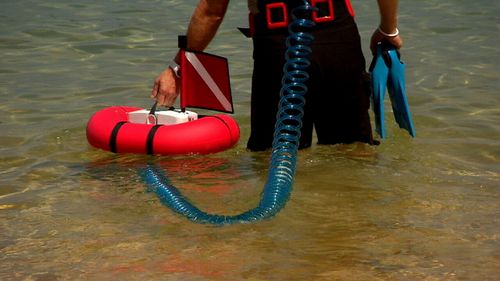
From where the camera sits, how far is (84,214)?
452cm

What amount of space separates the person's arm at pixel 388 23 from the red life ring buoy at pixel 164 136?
116 cm

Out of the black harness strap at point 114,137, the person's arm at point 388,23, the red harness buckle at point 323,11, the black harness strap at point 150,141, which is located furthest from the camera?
the black harness strap at point 114,137

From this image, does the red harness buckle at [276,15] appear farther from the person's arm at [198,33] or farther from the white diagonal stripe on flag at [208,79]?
the white diagonal stripe on flag at [208,79]

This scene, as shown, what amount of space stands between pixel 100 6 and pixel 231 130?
7.46 meters

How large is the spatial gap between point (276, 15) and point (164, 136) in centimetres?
128

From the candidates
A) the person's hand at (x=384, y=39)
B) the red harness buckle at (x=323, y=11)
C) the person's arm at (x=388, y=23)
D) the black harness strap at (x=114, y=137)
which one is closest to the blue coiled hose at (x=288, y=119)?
the red harness buckle at (x=323, y=11)

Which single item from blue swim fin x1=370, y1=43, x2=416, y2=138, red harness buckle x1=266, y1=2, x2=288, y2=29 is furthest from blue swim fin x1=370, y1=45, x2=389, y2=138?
red harness buckle x1=266, y1=2, x2=288, y2=29

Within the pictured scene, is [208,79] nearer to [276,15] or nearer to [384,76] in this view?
[276,15]

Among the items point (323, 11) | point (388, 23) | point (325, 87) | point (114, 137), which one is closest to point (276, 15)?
point (323, 11)

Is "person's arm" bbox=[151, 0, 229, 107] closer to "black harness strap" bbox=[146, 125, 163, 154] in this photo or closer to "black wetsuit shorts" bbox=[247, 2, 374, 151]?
"black wetsuit shorts" bbox=[247, 2, 374, 151]

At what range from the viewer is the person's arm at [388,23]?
15.4 feet

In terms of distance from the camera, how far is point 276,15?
15.1 feet

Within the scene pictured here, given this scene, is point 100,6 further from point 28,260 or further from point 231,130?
point 28,260

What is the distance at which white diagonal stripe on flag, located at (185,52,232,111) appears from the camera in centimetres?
502
